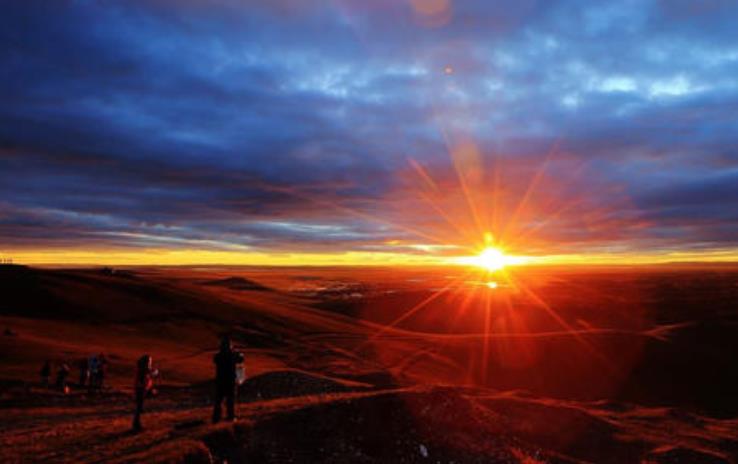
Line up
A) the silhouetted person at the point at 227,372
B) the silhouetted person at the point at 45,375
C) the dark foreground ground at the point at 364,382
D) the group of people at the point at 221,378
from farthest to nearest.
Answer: the silhouetted person at the point at 45,375, the silhouetted person at the point at 227,372, the group of people at the point at 221,378, the dark foreground ground at the point at 364,382

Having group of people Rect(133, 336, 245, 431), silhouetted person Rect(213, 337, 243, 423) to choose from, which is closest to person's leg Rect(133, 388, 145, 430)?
group of people Rect(133, 336, 245, 431)

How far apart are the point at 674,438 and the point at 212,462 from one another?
839 inches

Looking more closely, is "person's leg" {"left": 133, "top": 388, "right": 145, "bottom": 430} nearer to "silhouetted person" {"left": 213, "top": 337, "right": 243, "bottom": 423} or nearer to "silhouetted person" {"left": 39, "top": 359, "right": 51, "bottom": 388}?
"silhouetted person" {"left": 213, "top": 337, "right": 243, "bottom": 423}

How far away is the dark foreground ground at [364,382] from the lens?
16344 millimetres

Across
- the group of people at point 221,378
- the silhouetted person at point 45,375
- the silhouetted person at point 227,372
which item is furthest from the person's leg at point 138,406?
the silhouetted person at point 45,375

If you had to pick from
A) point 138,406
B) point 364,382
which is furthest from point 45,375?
point 364,382

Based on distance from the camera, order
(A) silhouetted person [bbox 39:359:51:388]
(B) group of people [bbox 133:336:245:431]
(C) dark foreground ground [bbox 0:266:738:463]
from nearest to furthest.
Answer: (C) dark foreground ground [bbox 0:266:738:463] < (B) group of people [bbox 133:336:245:431] < (A) silhouetted person [bbox 39:359:51:388]

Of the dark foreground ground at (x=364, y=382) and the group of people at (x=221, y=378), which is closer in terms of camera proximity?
the dark foreground ground at (x=364, y=382)

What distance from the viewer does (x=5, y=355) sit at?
112 ft

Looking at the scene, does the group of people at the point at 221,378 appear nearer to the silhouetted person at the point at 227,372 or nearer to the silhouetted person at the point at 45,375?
the silhouetted person at the point at 227,372

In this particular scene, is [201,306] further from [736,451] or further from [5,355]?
[736,451]

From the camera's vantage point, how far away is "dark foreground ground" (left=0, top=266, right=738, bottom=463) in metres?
16.3

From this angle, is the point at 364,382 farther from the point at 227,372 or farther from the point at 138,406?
the point at 138,406

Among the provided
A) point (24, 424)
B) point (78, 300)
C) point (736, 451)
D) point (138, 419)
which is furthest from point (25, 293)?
point (736, 451)
